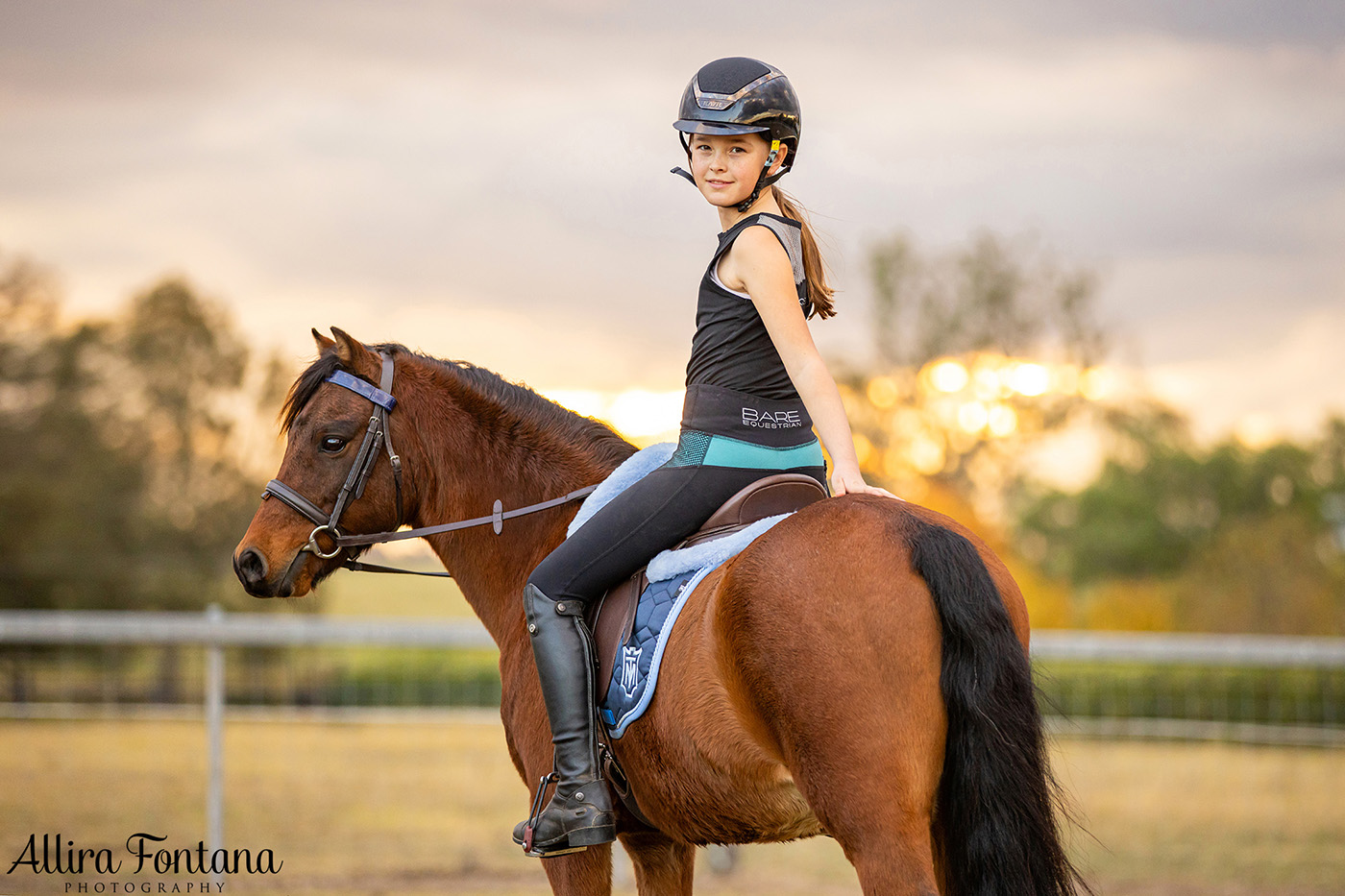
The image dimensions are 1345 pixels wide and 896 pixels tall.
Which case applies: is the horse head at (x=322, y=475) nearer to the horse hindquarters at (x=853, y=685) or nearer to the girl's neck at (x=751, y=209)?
the girl's neck at (x=751, y=209)

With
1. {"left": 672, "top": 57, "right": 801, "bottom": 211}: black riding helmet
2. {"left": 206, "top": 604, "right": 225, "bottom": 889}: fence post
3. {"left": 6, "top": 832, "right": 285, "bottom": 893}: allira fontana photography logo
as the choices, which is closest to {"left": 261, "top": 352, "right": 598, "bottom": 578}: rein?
{"left": 672, "top": 57, "right": 801, "bottom": 211}: black riding helmet

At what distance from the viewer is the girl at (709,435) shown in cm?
299

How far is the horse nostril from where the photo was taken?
3461mm

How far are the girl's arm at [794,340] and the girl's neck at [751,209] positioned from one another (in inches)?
8.4

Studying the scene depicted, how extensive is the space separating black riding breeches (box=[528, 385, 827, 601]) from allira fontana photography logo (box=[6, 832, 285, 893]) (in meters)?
4.13

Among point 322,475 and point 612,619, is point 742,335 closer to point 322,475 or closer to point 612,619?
point 612,619

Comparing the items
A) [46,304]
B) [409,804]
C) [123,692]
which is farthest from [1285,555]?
[46,304]

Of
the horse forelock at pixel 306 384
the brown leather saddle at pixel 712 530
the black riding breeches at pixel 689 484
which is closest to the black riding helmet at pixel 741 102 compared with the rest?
the black riding breeches at pixel 689 484

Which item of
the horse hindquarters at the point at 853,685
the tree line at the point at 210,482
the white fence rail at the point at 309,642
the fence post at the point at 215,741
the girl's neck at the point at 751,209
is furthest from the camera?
the tree line at the point at 210,482

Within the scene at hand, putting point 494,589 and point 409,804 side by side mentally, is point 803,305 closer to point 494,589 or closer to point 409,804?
point 494,589

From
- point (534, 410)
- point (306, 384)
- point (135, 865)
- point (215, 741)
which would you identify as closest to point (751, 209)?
point (534, 410)

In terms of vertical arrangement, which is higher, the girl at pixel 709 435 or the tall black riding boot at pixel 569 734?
the girl at pixel 709 435

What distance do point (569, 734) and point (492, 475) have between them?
1027mm

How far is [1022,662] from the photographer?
96.5 inches
